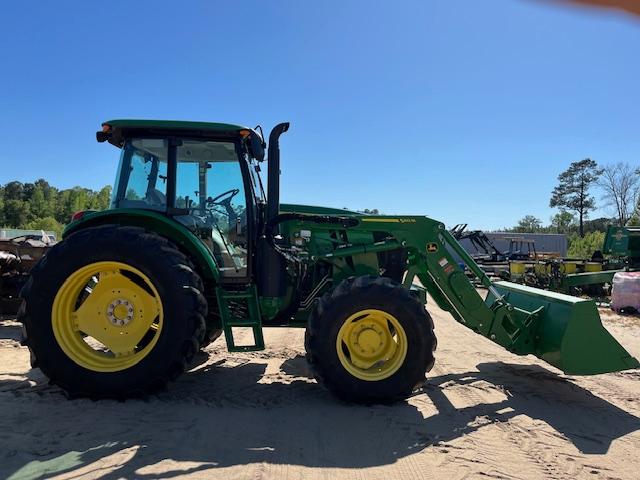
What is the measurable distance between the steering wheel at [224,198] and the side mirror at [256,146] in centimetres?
55

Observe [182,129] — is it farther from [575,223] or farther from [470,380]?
[575,223]

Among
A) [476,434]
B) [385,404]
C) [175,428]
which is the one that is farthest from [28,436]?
[476,434]

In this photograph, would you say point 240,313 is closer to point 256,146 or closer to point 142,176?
point 256,146

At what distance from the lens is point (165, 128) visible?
15.7 ft

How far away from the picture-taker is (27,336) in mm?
4250

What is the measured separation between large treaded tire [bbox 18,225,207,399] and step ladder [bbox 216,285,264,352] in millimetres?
290

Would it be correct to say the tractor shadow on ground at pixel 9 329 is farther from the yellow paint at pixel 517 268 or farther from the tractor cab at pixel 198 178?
the yellow paint at pixel 517 268

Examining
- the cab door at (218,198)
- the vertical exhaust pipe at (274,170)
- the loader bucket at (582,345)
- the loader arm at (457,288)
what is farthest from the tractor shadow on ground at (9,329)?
the loader bucket at (582,345)

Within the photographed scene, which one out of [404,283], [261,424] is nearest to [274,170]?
[404,283]

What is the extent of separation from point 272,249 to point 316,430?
5.93ft

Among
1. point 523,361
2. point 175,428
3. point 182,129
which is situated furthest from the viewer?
point 523,361

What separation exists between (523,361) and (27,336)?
5.44 meters

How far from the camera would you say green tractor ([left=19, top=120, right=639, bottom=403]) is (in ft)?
14.0

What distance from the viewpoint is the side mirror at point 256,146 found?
4.68m
